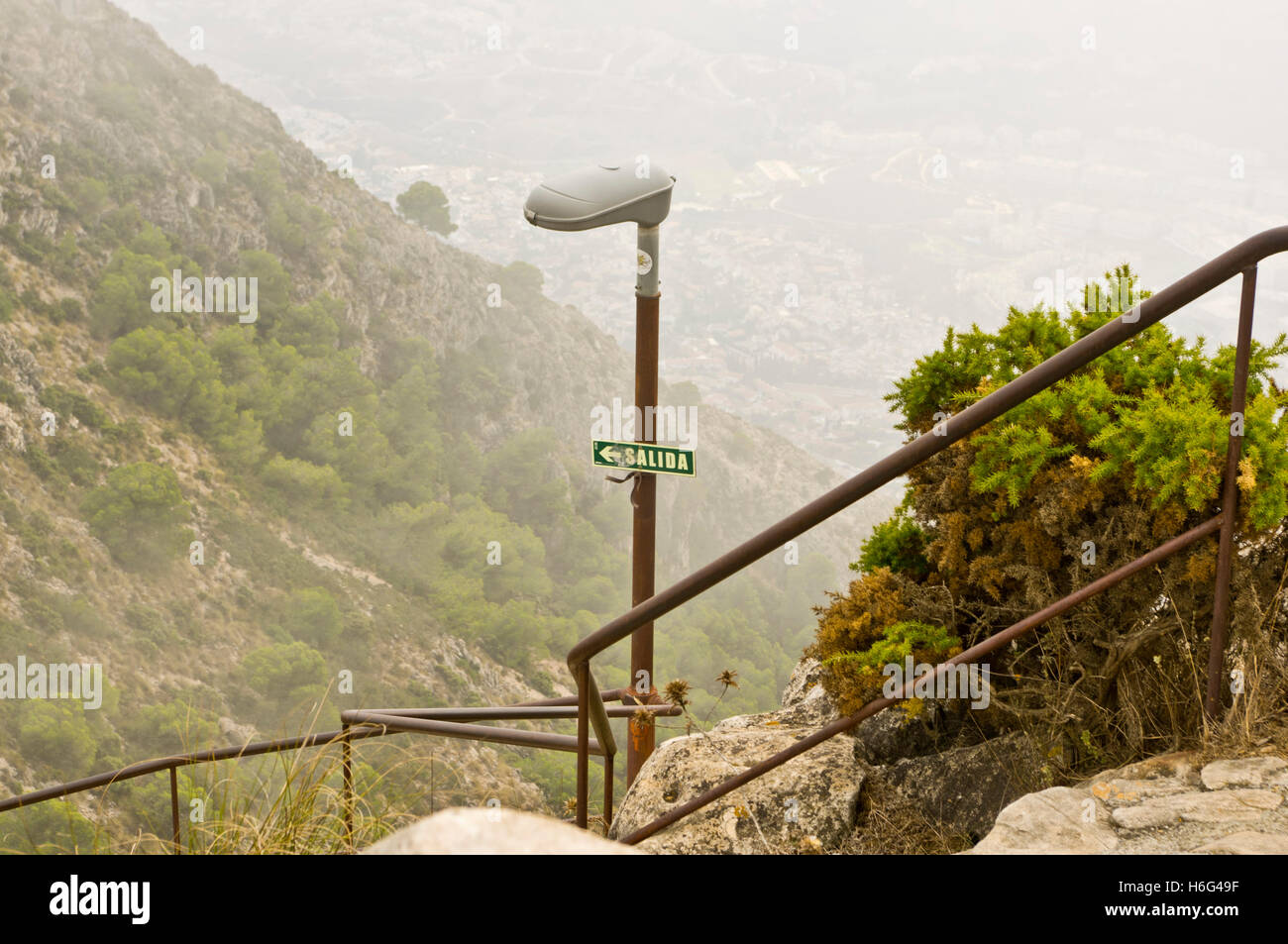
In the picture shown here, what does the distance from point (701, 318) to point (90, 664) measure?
77641 mm

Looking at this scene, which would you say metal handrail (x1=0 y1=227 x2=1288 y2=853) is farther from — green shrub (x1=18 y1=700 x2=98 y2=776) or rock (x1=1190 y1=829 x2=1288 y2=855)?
green shrub (x1=18 y1=700 x2=98 y2=776)

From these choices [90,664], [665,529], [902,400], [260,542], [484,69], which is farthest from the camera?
[484,69]

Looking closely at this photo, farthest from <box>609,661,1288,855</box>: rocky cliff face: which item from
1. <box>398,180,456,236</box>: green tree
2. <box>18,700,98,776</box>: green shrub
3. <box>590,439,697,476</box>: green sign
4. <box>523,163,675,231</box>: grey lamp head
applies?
<box>398,180,456,236</box>: green tree

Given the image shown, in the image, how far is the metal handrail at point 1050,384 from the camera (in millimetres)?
1773

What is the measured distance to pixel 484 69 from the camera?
5768 inches

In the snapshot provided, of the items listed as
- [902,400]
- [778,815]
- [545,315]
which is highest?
[545,315]

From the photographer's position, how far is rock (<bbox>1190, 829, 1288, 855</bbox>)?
1.59m

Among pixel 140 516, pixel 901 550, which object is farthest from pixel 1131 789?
pixel 140 516

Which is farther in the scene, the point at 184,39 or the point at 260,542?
the point at 184,39

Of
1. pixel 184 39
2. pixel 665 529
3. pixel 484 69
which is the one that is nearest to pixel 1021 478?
pixel 665 529

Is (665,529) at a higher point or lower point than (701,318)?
lower

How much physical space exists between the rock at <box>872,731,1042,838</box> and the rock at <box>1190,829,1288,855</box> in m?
0.49
